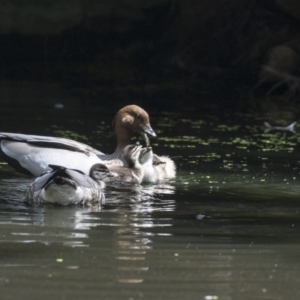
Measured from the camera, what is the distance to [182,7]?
22.9 m

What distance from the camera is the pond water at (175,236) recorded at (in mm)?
4770

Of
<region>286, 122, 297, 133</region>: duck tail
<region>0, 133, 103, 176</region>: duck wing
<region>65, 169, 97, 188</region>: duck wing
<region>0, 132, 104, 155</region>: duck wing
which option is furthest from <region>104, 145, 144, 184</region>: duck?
<region>286, 122, 297, 133</region>: duck tail

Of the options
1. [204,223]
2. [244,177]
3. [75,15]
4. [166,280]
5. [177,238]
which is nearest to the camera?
[166,280]

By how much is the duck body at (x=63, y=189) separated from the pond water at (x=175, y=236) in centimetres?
9

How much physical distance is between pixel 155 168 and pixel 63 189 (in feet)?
7.54

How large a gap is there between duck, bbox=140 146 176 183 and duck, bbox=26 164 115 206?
1728 millimetres

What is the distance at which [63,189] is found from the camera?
7.22 m

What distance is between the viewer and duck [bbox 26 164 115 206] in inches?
284

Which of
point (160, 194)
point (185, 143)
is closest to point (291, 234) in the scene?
point (160, 194)

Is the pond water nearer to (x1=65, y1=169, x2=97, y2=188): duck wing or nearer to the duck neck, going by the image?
(x1=65, y1=169, x2=97, y2=188): duck wing

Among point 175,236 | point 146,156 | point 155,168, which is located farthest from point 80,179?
point 146,156

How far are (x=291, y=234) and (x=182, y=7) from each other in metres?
17.0

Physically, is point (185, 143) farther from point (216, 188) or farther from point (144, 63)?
point (144, 63)

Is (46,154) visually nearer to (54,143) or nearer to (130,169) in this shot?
(54,143)
